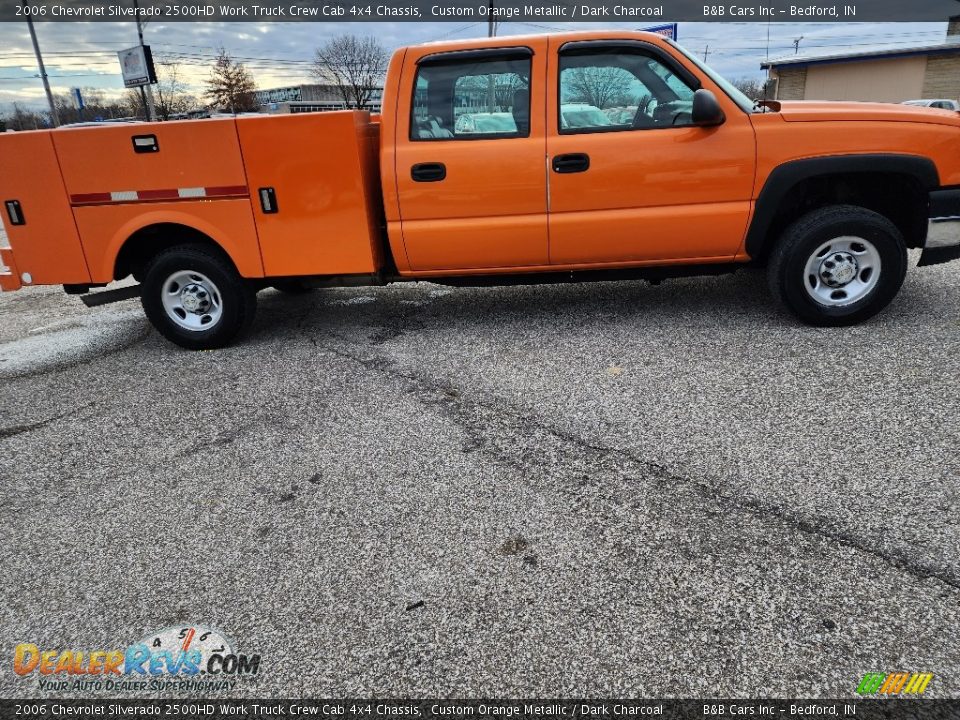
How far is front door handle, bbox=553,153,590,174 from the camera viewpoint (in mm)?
4469

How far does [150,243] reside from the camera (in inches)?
203

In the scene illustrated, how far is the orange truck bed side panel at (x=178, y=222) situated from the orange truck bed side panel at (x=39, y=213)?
0.14 meters

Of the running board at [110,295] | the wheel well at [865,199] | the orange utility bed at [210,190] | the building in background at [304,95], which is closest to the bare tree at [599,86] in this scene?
the wheel well at [865,199]

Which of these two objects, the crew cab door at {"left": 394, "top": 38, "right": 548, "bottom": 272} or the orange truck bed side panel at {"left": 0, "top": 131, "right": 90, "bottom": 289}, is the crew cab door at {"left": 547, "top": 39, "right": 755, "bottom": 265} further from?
the orange truck bed side panel at {"left": 0, "top": 131, "right": 90, "bottom": 289}

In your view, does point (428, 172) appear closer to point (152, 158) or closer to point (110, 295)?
point (152, 158)

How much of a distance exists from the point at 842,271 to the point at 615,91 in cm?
202

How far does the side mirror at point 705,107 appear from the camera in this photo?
4180mm

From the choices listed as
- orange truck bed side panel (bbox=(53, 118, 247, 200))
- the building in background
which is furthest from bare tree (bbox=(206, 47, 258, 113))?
orange truck bed side panel (bbox=(53, 118, 247, 200))

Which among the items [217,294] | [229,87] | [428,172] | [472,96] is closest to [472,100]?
[472,96]

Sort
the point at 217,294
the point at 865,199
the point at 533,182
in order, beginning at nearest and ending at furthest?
1. the point at 533,182
2. the point at 865,199
3. the point at 217,294

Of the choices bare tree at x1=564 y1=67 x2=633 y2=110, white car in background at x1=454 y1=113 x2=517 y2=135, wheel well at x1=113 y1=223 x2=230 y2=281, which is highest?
bare tree at x1=564 y1=67 x2=633 y2=110

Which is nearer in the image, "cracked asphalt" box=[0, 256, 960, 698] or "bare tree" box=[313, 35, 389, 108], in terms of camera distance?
"cracked asphalt" box=[0, 256, 960, 698]

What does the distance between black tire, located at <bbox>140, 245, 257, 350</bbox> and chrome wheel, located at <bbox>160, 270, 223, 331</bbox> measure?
0.7 inches

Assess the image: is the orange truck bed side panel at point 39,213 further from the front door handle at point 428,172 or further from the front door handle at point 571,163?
the front door handle at point 571,163
